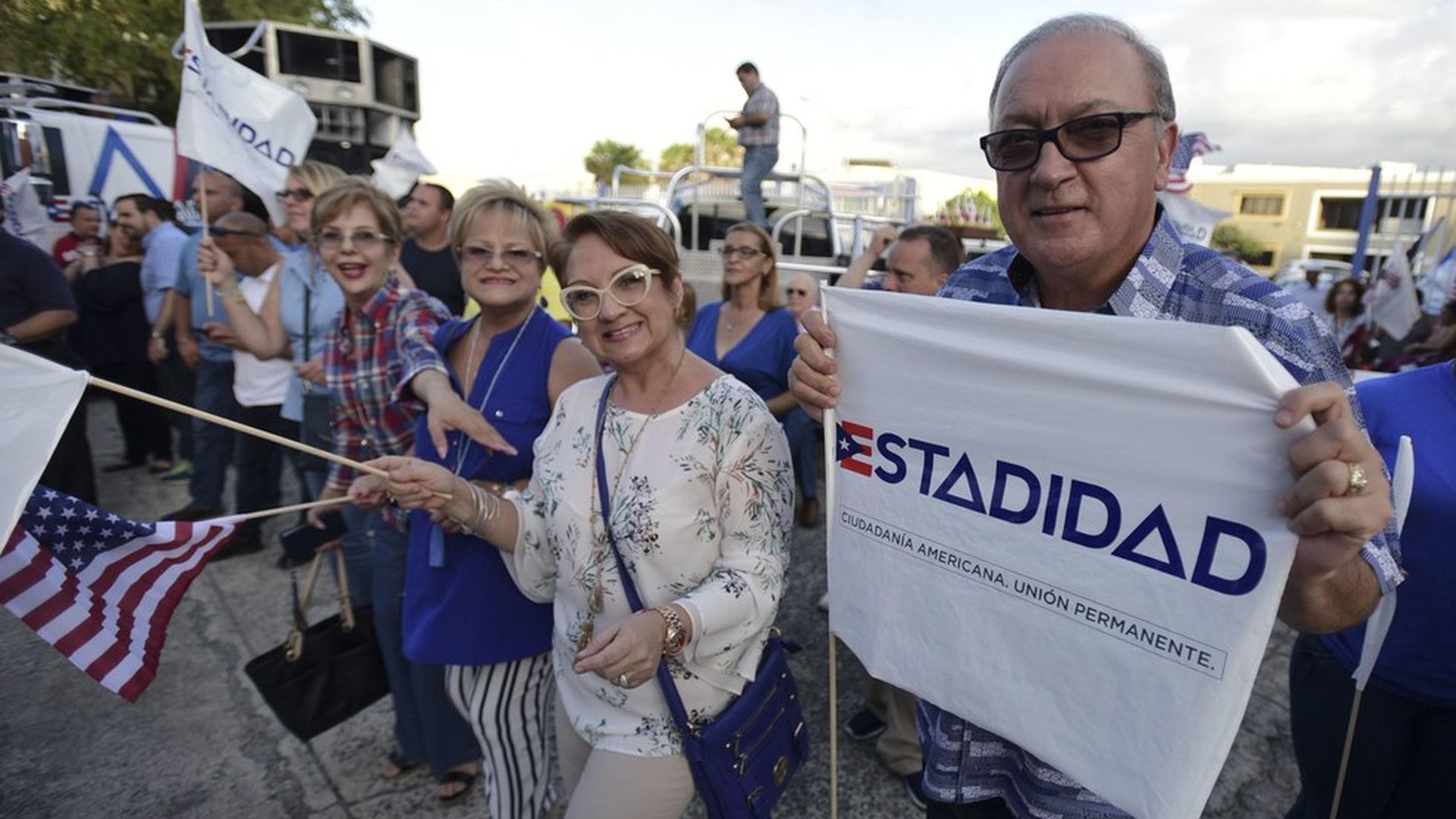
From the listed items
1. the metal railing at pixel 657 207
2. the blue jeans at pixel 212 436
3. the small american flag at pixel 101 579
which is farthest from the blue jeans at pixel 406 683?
the metal railing at pixel 657 207

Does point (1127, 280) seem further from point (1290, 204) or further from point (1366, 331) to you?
point (1290, 204)

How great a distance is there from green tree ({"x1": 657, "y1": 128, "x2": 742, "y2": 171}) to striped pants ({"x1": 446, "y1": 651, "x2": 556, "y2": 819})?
1632 inches

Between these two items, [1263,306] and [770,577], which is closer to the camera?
[1263,306]

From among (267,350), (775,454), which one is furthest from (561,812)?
(267,350)

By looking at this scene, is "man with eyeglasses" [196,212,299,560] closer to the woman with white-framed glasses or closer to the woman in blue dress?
the woman in blue dress

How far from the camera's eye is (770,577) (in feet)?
5.72

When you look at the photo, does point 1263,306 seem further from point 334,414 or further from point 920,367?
point 334,414

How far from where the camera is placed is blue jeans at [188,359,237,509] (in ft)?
15.8

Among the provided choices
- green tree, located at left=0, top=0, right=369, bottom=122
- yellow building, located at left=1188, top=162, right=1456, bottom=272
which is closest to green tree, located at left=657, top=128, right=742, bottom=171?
yellow building, located at left=1188, top=162, right=1456, bottom=272

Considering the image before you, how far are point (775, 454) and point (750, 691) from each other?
0.58 metres

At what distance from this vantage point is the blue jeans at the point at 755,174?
7742mm

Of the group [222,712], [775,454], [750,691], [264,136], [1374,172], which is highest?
[1374,172]

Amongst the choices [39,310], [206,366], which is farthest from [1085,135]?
[206,366]

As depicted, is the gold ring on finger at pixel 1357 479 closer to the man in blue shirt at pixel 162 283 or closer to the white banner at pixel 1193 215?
the man in blue shirt at pixel 162 283
